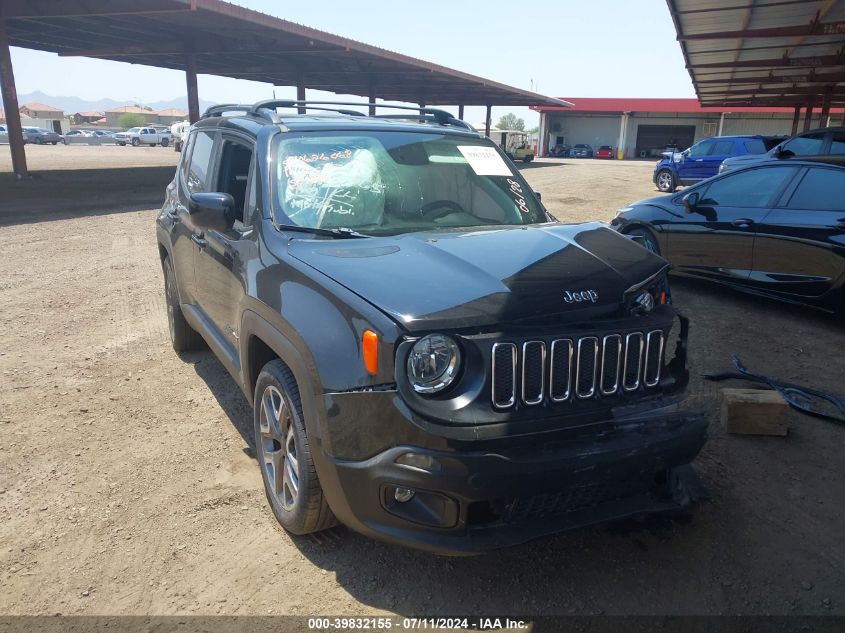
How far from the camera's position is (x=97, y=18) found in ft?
62.5

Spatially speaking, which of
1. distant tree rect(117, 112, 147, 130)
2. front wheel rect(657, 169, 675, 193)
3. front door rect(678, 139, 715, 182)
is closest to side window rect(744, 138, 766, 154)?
front door rect(678, 139, 715, 182)

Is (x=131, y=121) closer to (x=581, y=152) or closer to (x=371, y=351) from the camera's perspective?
(x=581, y=152)

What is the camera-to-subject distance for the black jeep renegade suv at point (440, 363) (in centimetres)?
236

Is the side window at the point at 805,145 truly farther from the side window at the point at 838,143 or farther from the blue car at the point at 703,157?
the blue car at the point at 703,157

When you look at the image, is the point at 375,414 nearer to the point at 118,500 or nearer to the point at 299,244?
the point at 299,244

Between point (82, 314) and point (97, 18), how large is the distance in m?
16.4

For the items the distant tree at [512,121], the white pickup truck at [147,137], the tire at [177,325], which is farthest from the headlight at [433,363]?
the distant tree at [512,121]

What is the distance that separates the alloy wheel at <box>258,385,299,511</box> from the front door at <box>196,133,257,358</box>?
0.54 m

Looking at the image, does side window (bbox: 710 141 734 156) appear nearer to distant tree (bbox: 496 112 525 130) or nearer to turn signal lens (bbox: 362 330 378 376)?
turn signal lens (bbox: 362 330 378 376)

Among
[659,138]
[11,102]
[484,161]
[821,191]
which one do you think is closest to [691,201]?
[821,191]

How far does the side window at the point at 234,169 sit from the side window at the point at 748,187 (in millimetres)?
5165

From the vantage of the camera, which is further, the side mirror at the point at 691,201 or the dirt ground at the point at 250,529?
the side mirror at the point at 691,201

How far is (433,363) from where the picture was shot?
2.40m

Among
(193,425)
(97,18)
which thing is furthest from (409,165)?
(97,18)
